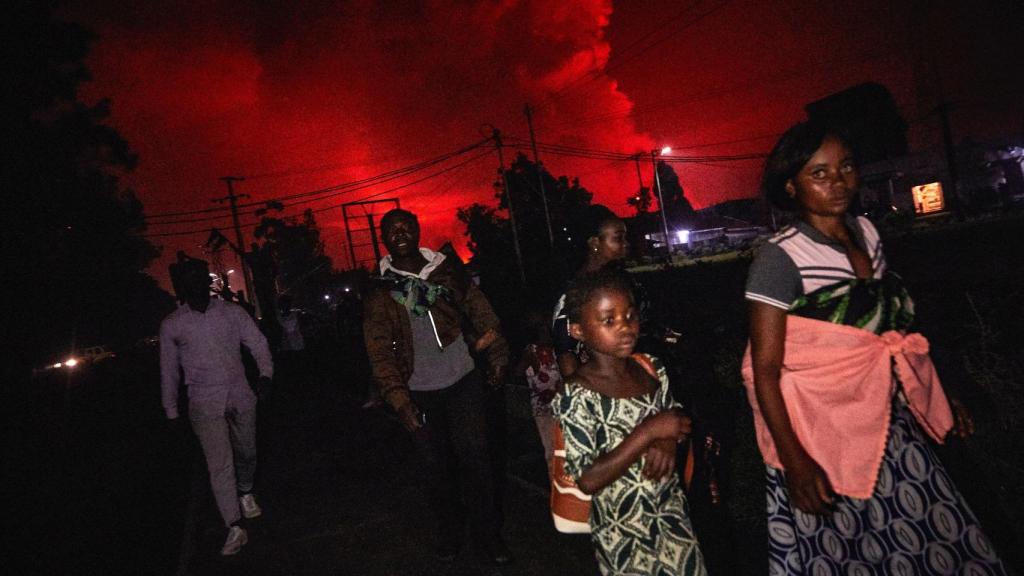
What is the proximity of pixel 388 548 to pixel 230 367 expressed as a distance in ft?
6.48

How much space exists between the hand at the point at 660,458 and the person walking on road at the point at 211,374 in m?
3.85

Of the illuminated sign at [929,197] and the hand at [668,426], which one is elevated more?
the illuminated sign at [929,197]

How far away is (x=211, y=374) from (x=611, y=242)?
3387 millimetres

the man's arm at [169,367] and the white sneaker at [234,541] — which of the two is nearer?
the man's arm at [169,367]

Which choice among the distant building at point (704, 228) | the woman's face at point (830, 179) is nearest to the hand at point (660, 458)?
the woman's face at point (830, 179)

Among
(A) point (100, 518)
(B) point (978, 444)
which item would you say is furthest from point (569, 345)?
(A) point (100, 518)

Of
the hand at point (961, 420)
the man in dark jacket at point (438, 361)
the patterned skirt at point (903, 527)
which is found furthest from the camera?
the man in dark jacket at point (438, 361)

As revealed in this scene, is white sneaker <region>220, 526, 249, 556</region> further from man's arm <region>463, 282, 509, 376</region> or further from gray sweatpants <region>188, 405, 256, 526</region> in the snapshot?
man's arm <region>463, 282, 509, 376</region>

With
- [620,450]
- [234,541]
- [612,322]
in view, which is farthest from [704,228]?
[620,450]

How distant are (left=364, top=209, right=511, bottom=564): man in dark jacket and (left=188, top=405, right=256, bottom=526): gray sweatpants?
74.4 inches

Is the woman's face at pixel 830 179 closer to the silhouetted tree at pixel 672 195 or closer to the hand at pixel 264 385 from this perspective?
the hand at pixel 264 385

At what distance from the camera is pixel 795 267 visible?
1937 millimetres

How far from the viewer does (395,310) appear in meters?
3.69

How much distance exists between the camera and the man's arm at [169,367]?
4477mm
